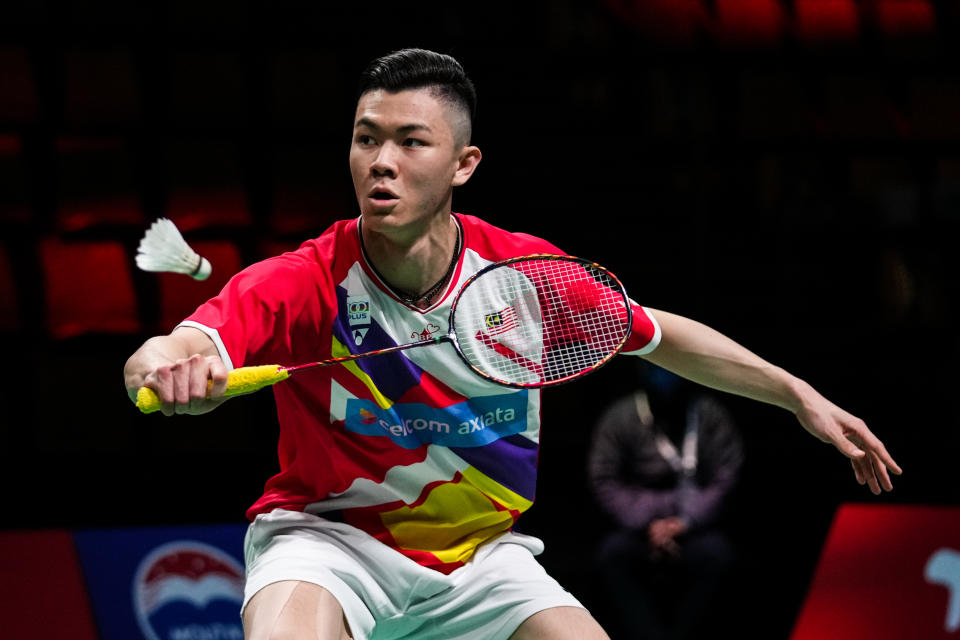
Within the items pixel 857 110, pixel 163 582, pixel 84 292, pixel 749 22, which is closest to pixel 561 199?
pixel 749 22

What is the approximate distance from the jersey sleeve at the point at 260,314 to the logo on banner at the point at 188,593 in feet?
7.34

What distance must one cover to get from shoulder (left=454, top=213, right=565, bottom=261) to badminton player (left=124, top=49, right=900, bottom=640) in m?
0.06

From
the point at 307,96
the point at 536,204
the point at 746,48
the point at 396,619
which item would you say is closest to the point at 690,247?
the point at 536,204

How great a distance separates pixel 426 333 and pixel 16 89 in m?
3.72

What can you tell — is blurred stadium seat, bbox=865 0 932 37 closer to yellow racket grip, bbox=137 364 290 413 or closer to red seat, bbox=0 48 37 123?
red seat, bbox=0 48 37 123

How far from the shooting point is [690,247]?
595 cm

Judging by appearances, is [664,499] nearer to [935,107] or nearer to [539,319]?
[539,319]

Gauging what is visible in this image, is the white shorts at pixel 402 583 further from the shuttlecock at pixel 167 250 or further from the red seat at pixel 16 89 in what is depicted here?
the red seat at pixel 16 89

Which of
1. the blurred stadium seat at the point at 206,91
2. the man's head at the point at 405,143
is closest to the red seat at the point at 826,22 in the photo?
the blurred stadium seat at the point at 206,91

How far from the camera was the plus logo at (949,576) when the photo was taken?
4543 mm

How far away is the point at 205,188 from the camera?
554cm

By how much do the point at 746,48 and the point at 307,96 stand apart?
8.55 feet

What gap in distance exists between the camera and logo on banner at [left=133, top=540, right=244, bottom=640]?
4391mm

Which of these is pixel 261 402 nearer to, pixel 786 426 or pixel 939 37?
pixel 786 426
